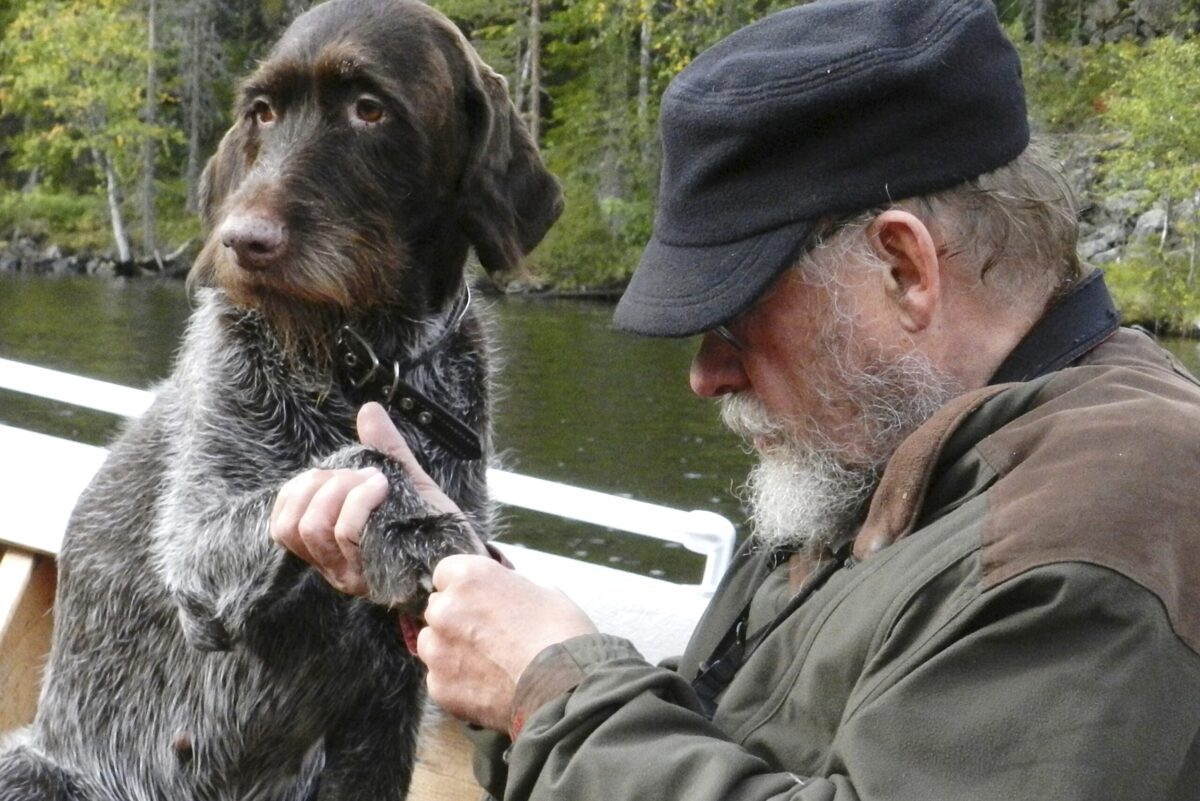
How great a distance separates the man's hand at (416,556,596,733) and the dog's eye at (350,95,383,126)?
1.12 meters

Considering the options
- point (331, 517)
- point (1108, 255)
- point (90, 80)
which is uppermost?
point (331, 517)

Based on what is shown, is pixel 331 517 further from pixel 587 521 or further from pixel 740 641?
pixel 587 521

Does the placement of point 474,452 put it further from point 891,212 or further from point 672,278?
point 891,212

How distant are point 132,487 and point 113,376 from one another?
57.7 ft

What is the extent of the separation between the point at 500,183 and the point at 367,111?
0.31 m

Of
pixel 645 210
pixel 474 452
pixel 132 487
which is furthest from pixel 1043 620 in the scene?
pixel 645 210

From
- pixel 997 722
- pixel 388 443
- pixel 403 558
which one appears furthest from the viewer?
pixel 388 443

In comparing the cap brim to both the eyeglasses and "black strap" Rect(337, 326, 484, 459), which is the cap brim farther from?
"black strap" Rect(337, 326, 484, 459)

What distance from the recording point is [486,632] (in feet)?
6.66

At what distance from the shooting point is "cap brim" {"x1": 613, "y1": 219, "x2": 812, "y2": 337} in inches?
78.9

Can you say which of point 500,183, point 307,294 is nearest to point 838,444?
point 307,294

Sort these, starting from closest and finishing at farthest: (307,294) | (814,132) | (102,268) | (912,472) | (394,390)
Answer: (912,472)
(814,132)
(307,294)
(394,390)
(102,268)

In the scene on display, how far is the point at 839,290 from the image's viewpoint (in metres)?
2.02

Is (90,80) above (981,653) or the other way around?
the other way around
